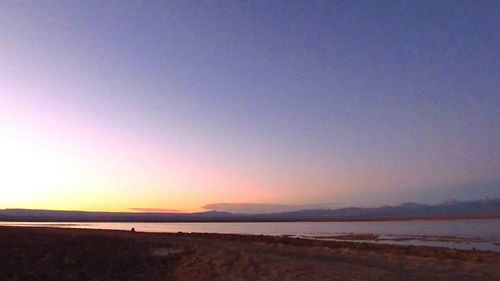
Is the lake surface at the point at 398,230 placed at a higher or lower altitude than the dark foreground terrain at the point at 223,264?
higher

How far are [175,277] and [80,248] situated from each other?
42.5ft

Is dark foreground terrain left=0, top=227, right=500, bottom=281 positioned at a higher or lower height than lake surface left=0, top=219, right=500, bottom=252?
lower

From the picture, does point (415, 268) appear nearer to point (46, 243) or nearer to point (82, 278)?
point (82, 278)

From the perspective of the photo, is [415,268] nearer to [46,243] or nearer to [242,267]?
[242,267]

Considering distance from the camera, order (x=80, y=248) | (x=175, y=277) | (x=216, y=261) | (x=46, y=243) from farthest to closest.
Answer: (x=46, y=243), (x=80, y=248), (x=216, y=261), (x=175, y=277)

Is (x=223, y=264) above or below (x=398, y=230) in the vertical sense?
below

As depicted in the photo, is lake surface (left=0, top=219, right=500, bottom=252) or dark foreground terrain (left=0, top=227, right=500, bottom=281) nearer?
dark foreground terrain (left=0, top=227, right=500, bottom=281)

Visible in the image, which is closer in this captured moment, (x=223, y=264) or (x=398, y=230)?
(x=223, y=264)

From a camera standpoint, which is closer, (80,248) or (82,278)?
(82,278)

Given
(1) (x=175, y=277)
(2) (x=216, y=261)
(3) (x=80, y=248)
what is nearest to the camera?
(1) (x=175, y=277)

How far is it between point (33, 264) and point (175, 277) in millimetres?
6987

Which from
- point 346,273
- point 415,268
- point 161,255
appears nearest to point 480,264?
point 415,268

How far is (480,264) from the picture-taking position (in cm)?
2381

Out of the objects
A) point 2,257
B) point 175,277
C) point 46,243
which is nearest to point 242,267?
point 175,277
